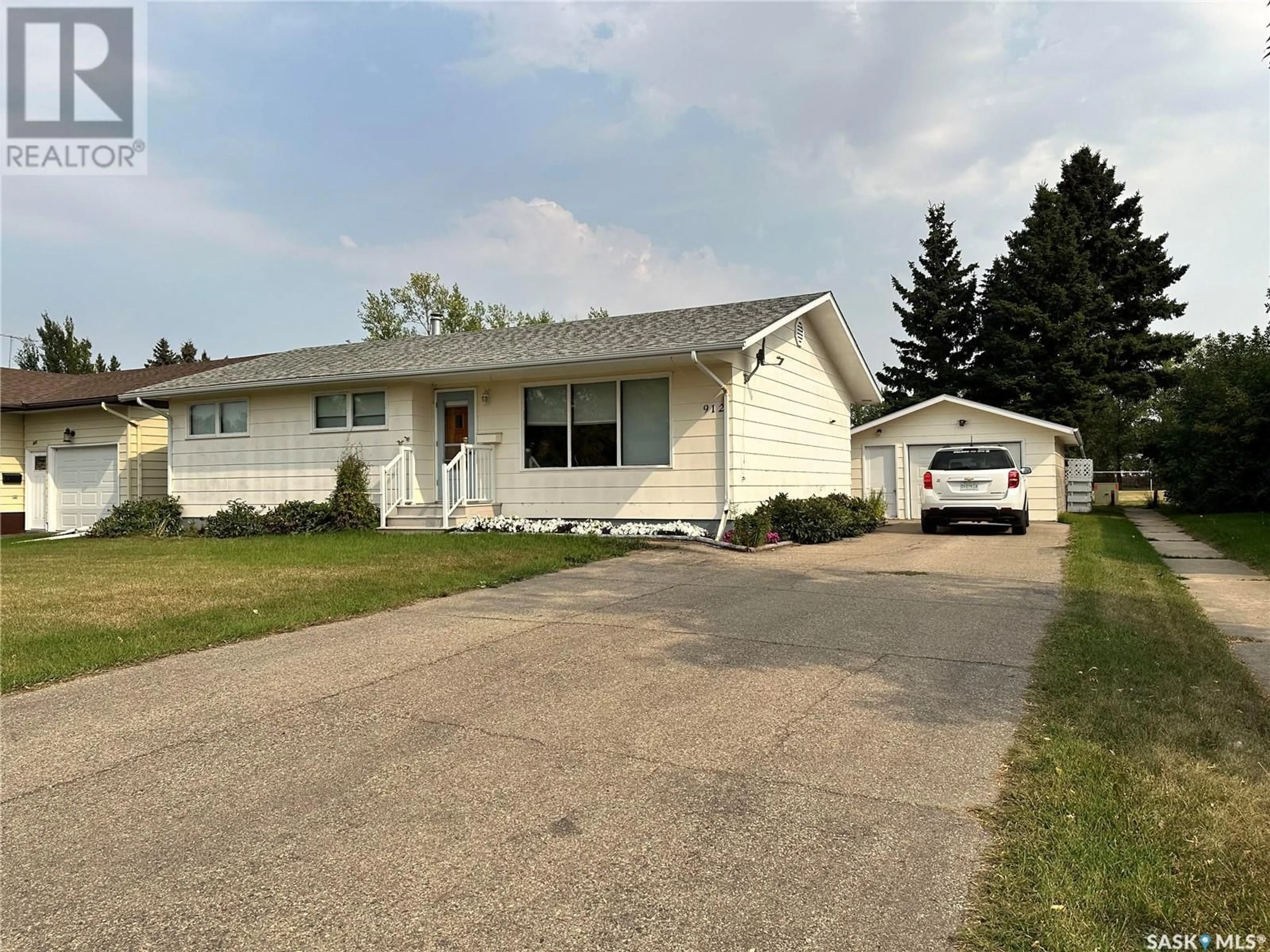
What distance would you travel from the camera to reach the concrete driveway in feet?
7.23

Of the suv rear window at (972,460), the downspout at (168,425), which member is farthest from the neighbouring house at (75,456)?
Answer: the suv rear window at (972,460)

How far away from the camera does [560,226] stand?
25.0 m

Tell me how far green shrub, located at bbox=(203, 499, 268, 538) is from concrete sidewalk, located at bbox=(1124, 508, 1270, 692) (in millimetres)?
15072

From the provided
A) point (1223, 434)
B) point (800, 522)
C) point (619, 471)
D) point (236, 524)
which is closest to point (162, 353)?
point (236, 524)

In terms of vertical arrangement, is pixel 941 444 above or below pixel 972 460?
above

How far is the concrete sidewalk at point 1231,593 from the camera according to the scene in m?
5.59

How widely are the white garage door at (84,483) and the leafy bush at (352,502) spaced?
8663 mm

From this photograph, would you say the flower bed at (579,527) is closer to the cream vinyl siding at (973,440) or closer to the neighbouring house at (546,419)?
the neighbouring house at (546,419)

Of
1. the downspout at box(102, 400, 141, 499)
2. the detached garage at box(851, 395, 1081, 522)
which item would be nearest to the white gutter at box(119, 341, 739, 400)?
A: the downspout at box(102, 400, 141, 499)

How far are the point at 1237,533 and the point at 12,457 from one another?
1157 inches

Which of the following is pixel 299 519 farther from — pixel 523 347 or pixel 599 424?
pixel 599 424

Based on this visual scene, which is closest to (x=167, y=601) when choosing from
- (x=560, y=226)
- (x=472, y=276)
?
(x=560, y=226)

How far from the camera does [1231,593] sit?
820 cm

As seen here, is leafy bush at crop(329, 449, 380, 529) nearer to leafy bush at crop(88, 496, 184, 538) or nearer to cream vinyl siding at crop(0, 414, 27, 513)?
leafy bush at crop(88, 496, 184, 538)
